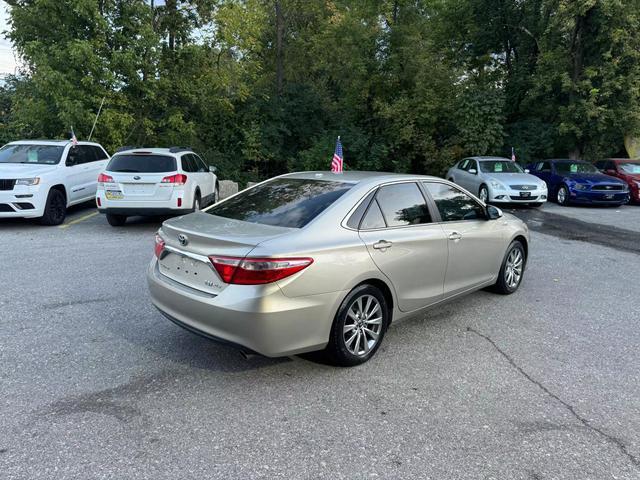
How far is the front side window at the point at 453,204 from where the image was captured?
482 centimetres

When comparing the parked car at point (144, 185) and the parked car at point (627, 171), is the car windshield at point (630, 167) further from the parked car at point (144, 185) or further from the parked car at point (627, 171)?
the parked car at point (144, 185)

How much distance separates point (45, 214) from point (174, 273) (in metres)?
7.20

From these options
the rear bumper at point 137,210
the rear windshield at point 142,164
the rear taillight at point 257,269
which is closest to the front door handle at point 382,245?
the rear taillight at point 257,269

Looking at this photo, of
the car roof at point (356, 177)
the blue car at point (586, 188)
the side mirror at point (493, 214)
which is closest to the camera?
the car roof at point (356, 177)

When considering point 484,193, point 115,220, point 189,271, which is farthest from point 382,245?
point 484,193

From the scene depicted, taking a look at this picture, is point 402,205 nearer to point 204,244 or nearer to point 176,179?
point 204,244

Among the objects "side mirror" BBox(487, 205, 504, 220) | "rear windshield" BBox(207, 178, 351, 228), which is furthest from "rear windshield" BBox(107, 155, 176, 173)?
"side mirror" BBox(487, 205, 504, 220)

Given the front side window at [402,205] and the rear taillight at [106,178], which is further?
the rear taillight at [106,178]

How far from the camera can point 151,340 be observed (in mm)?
4320

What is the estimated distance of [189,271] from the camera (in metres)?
3.65

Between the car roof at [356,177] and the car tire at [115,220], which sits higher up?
the car roof at [356,177]

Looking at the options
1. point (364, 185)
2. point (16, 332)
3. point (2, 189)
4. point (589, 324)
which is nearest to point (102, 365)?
point (16, 332)

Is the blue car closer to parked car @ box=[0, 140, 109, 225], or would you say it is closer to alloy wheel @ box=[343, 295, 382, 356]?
alloy wheel @ box=[343, 295, 382, 356]

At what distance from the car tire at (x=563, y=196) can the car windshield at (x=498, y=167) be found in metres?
1.46
